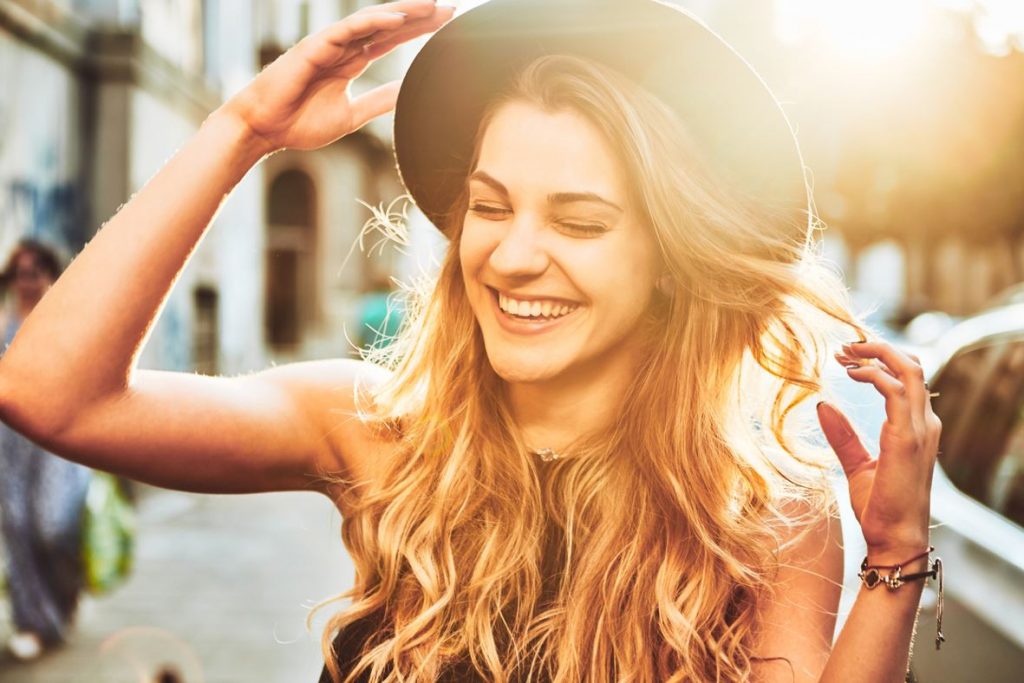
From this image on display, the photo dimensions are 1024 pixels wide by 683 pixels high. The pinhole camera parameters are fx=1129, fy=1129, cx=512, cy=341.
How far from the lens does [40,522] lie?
6.37m

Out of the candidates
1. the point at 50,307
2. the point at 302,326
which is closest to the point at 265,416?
the point at 50,307

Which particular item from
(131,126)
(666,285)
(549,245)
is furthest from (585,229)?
(131,126)

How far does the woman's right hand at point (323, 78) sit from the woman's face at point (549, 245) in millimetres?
253

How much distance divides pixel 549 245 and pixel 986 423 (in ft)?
6.52

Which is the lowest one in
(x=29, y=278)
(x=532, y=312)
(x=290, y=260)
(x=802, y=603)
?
(x=802, y=603)

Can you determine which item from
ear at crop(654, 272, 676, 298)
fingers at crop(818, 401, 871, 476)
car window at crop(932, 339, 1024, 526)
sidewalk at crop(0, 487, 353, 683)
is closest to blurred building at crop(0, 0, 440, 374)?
sidewalk at crop(0, 487, 353, 683)

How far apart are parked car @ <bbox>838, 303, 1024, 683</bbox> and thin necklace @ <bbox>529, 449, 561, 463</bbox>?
734mm

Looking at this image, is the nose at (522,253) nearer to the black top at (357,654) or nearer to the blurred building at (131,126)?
the black top at (357,654)

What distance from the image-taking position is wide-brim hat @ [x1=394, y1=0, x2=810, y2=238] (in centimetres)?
205

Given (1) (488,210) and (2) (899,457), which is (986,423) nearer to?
(2) (899,457)

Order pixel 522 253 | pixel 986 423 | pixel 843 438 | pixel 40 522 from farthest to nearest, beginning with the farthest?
pixel 40 522, pixel 986 423, pixel 522 253, pixel 843 438

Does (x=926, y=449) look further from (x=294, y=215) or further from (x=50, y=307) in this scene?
(x=294, y=215)

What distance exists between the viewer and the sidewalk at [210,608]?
18.8ft

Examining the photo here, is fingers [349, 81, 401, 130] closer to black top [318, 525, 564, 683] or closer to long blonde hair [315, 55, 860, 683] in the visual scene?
long blonde hair [315, 55, 860, 683]
